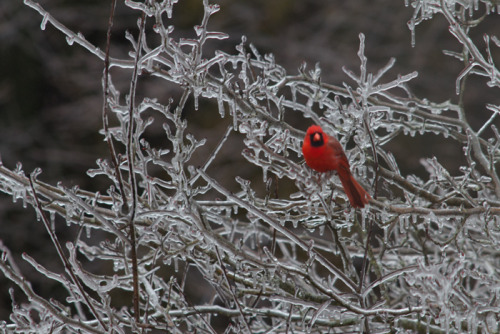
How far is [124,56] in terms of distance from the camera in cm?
1204

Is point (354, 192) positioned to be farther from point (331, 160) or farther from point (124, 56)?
point (124, 56)

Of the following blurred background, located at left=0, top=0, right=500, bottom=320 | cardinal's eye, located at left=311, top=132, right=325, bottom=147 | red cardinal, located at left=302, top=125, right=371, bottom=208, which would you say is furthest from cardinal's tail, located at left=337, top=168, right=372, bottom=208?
blurred background, located at left=0, top=0, right=500, bottom=320

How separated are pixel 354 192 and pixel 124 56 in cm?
976

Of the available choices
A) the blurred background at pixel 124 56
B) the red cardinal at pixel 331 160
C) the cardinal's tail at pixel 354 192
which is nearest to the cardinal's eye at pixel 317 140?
the red cardinal at pixel 331 160

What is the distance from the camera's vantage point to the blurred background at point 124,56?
1149 centimetres

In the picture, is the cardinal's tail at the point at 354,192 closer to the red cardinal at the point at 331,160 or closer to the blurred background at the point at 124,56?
the red cardinal at the point at 331,160

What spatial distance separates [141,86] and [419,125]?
29.3ft

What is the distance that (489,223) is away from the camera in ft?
10.7

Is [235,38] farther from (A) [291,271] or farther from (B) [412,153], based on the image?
(A) [291,271]

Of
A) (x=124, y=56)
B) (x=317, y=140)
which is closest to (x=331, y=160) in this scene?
(x=317, y=140)

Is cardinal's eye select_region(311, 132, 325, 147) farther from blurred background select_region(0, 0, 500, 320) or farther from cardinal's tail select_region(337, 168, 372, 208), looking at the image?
blurred background select_region(0, 0, 500, 320)

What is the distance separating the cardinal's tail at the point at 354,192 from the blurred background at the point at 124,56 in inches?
318

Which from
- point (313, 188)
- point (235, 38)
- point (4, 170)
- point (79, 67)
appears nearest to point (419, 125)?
A: point (313, 188)

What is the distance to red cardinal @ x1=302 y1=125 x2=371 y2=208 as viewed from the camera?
3.07 m
